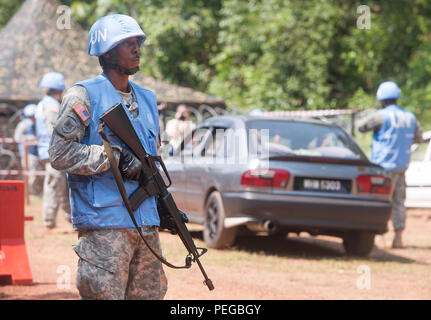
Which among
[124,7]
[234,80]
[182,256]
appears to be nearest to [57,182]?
[182,256]

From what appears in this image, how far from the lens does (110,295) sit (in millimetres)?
3779

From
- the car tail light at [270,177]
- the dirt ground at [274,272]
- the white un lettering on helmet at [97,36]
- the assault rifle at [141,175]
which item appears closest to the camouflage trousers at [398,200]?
the dirt ground at [274,272]

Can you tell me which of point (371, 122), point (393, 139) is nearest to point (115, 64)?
point (371, 122)

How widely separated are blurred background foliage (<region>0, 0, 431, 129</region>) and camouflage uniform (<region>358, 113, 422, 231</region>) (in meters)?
13.2

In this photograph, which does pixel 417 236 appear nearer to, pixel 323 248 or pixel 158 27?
pixel 323 248

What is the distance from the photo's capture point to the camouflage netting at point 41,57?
20906 millimetres

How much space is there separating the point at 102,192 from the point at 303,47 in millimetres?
21630

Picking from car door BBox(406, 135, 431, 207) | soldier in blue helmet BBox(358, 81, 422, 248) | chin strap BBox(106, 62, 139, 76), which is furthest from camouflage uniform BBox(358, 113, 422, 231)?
chin strap BBox(106, 62, 139, 76)

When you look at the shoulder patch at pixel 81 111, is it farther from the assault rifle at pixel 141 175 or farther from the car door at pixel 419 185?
the car door at pixel 419 185

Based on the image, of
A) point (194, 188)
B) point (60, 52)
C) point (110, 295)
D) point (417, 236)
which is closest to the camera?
point (110, 295)

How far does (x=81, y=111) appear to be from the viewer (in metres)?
3.79

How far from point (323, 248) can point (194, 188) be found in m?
2.00

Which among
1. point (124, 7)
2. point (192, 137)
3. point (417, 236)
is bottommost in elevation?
point (417, 236)

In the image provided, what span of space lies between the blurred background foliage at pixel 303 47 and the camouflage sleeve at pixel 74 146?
20.9 m
